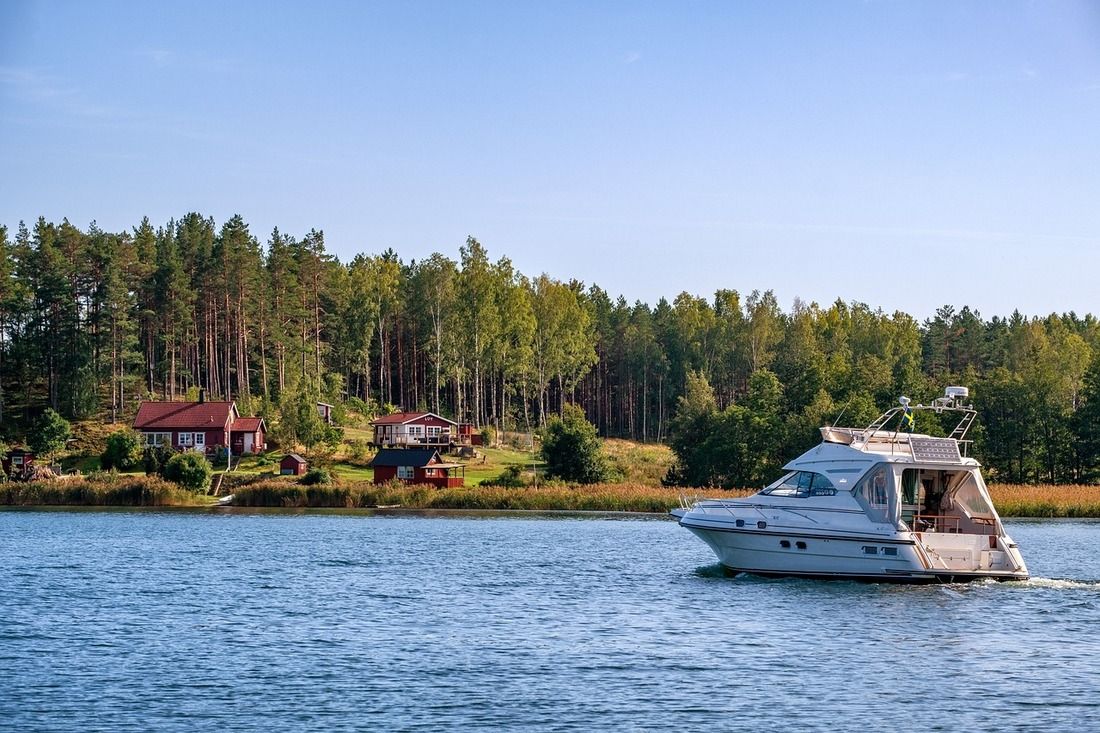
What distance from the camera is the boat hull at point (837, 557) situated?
3984 centimetres

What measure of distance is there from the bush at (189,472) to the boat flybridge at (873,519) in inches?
1999

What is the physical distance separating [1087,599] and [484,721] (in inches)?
926

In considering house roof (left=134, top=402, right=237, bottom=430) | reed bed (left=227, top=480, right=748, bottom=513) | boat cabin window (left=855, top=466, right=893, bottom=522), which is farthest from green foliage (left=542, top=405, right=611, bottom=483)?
boat cabin window (left=855, top=466, right=893, bottom=522)

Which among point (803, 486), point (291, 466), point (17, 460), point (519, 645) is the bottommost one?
point (519, 645)

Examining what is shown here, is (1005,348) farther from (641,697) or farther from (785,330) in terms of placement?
(641,697)

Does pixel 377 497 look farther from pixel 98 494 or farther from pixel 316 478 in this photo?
pixel 98 494

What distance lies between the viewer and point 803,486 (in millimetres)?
42188

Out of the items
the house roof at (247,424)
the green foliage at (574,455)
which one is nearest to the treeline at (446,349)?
the house roof at (247,424)

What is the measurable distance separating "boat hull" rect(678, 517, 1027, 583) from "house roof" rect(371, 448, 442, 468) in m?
51.9

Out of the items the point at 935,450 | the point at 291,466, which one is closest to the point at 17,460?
the point at 291,466

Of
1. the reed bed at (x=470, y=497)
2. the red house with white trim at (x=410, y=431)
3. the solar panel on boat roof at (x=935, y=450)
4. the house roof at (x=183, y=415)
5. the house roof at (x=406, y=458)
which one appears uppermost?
the house roof at (x=183, y=415)

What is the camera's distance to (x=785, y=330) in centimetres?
15238

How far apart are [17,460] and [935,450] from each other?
7666cm

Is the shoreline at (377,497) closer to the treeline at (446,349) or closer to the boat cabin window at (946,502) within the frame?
the treeline at (446,349)
